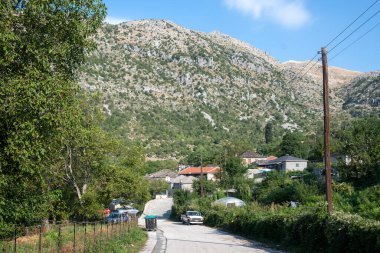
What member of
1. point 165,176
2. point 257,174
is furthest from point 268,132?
point 257,174

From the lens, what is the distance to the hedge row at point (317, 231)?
1580 cm

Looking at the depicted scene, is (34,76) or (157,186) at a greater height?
(34,76)

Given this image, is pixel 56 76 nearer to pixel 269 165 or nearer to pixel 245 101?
pixel 269 165

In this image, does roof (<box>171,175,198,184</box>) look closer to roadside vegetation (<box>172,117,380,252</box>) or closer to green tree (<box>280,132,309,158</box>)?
roadside vegetation (<box>172,117,380,252</box>)

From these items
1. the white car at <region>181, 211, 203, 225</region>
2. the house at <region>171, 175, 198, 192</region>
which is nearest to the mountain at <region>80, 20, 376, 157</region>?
the house at <region>171, 175, 198, 192</region>

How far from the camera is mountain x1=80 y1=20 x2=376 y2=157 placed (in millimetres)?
131875

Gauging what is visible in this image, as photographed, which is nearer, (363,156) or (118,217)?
(118,217)

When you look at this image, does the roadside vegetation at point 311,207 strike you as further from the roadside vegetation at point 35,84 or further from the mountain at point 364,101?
the mountain at point 364,101

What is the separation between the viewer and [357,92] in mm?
181500

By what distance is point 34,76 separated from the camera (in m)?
10.9

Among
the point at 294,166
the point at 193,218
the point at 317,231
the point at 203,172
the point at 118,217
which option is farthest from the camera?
the point at 203,172

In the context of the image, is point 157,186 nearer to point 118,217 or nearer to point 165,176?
point 165,176

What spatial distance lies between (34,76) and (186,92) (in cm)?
14076

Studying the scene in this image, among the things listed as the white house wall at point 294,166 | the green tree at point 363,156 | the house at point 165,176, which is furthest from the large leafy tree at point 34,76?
the house at point 165,176
